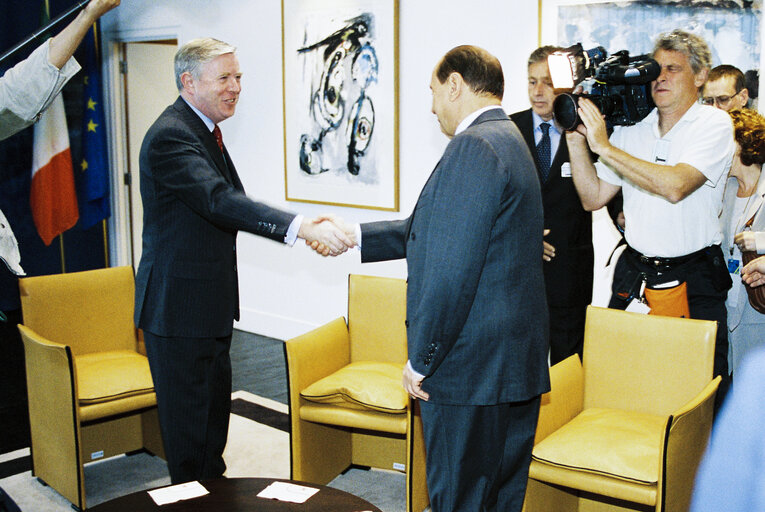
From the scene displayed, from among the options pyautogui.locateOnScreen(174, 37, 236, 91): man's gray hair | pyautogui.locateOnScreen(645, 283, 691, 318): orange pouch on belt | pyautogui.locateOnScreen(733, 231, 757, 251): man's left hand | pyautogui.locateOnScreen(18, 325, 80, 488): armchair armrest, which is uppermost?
pyautogui.locateOnScreen(174, 37, 236, 91): man's gray hair

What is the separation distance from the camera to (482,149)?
1950mm

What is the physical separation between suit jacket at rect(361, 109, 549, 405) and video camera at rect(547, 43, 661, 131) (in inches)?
31.1

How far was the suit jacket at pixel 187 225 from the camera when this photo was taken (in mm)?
2516

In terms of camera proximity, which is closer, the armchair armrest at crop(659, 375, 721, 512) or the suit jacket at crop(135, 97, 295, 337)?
the armchair armrest at crop(659, 375, 721, 512)

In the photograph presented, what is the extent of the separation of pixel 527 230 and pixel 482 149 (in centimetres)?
27

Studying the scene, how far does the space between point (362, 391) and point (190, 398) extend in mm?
681

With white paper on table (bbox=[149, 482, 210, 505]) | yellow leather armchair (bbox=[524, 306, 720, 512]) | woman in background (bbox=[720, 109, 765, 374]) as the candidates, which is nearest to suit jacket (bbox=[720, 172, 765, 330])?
woman in background (bbox=[720, 109, 765, 374])

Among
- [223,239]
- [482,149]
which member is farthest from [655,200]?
[223,239]

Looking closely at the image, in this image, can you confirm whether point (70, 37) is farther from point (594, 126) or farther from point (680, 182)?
point (680, 182)

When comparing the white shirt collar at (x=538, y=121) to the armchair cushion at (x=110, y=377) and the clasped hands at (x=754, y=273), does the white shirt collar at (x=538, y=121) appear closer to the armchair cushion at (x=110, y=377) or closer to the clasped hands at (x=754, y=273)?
the clasped hands at (x=754, y=273)

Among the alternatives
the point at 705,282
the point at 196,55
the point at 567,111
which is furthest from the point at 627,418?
the point at 196,55

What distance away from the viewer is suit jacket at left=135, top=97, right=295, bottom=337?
2516mm

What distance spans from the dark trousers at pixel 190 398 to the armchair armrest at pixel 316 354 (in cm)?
31

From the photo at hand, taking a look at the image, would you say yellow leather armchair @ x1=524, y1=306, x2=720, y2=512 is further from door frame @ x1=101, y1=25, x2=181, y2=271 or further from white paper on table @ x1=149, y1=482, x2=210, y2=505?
door frame @ x1=101, y1=25, x2=181, y2=271
